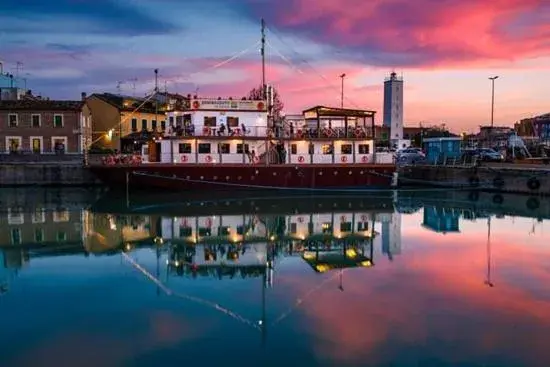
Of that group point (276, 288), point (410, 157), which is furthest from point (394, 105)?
point (276, 288)

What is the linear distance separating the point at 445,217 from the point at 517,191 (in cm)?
1085

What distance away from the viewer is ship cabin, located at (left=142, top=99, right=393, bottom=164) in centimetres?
3481

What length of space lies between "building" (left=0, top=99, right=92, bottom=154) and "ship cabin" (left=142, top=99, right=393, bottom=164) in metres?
14.6

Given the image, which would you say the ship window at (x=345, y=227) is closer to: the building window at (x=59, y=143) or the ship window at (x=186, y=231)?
the ship window at (x=186, y=231)

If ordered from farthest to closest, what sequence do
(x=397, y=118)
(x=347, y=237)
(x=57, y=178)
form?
(x=397, y=118)
(x=57, y=178)
(x=347, y=237)

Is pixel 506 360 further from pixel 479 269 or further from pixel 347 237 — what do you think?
pixel 347 237

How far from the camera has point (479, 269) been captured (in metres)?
15.3

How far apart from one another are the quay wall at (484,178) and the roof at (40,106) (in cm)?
2828

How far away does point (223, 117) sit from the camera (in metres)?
35.5

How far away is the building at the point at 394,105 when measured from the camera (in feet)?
293

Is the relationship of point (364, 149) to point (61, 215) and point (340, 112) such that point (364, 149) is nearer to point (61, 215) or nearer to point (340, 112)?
point (340, 112)

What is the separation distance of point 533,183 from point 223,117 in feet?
62.6

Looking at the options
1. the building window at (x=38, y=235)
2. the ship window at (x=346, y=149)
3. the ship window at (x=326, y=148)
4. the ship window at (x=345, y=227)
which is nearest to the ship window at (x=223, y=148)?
the ship window at (x=326, y=148)

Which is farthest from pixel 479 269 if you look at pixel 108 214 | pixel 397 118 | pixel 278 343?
pixel 397 118
